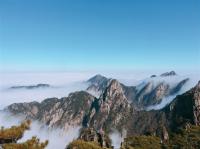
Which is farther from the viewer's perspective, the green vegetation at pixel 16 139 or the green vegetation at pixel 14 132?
the green vegetation at pixel 14 132

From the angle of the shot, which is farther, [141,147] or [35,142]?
[141,147]

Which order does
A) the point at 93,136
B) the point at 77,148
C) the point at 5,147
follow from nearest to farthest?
the point at 5,147
the point at 77,148
the point at 93,136

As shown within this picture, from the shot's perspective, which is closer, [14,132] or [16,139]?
[14,132]

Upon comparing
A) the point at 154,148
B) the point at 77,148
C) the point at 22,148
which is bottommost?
the point at 154,148

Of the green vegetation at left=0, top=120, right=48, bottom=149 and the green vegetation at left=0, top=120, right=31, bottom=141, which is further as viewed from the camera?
the green vegetation at left=0, top=120, right=31, bottom=141

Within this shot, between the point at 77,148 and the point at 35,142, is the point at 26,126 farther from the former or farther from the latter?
the point at 77,148

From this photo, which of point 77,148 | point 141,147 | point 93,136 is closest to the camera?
point 77,148

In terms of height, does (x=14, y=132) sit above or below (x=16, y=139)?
above

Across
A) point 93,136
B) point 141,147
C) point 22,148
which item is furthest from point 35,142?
point 141,147
